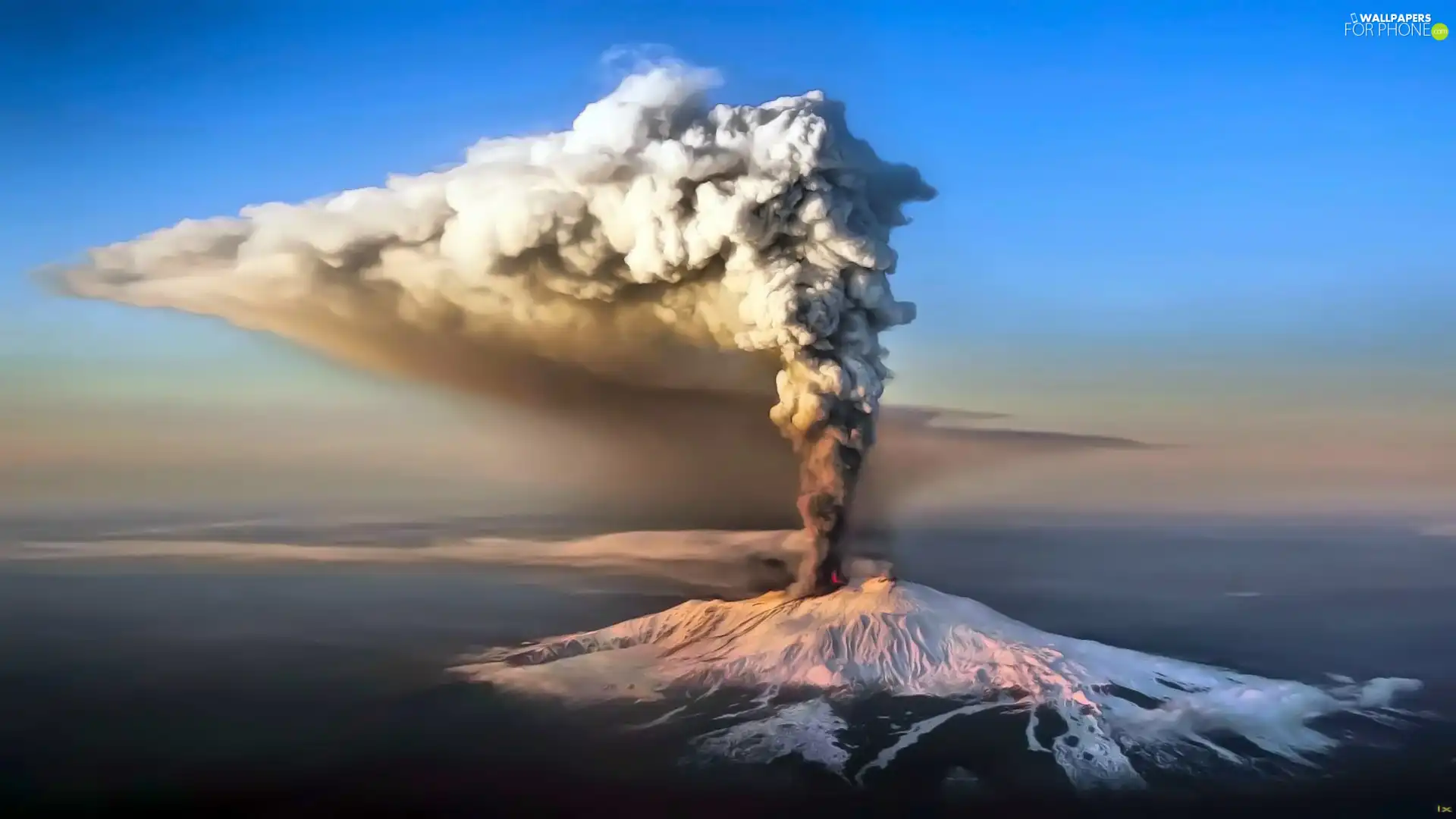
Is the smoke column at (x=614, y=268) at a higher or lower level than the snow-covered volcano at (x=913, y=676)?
higher

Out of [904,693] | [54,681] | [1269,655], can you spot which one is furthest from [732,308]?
[54,681]

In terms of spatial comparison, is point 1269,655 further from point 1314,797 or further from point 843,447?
point 843,447

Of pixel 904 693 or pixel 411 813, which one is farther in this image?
pixel 904 693

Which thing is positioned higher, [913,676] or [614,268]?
[614,268]
